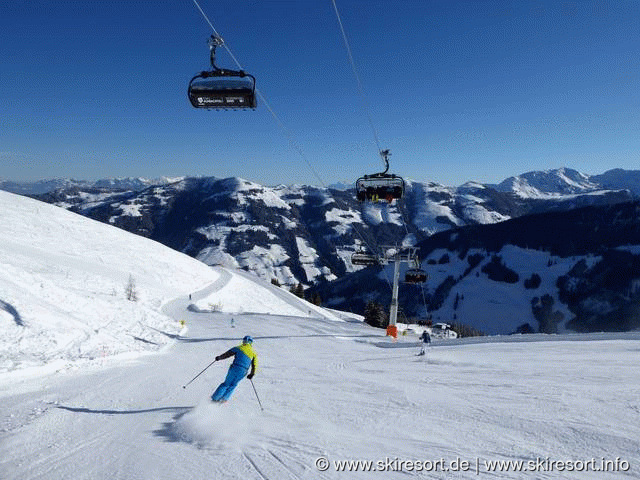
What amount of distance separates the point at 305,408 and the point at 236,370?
5.56 feet

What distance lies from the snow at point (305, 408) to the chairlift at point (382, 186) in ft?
25.1

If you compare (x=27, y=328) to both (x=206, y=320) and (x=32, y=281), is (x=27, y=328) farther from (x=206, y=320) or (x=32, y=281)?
(x=206, y=320)

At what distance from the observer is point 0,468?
231 inches

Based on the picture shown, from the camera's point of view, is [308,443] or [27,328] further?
[27,328]

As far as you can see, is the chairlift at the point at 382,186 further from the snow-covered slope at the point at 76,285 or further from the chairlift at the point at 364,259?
the chairlift at the point at 364,259

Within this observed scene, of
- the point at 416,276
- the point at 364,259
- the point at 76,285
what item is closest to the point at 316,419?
the point at 416,276

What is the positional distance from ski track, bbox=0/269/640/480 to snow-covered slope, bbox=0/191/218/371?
294 cm

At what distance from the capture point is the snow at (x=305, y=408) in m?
5.91

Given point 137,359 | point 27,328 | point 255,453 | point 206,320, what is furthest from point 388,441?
point 206,320

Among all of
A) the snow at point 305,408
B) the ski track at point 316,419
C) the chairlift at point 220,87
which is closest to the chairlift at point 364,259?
the snow at point 305,408

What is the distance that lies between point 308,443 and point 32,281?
20702 millimetres
